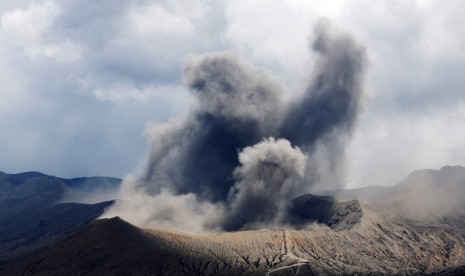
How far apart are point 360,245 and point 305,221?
21.4 meters

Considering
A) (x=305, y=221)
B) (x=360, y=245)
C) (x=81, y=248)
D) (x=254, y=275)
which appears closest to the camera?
(x=254, y=275)

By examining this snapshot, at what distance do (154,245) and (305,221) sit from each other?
5196 cm

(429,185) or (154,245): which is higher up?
(429,185)

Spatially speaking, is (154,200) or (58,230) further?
(58,230)

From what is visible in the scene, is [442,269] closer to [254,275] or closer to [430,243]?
[430,243]

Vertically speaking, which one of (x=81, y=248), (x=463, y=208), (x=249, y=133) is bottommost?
(x=81, y=248)

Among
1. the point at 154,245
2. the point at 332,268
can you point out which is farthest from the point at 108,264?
the point at 332,268

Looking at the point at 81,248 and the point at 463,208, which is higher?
the point at 463,208

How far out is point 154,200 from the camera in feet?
563

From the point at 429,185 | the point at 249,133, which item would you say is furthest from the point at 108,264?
the point at 429,185

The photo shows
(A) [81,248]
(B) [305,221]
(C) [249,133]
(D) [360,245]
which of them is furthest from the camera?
(C) [249,133]

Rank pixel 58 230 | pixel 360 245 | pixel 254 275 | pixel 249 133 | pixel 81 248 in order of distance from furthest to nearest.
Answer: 1. pixel 58 230
2. pixel 249 133
3. pixel 360 245
4. pixel 81 248
5. pixel 254 275

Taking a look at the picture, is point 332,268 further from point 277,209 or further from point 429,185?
point 429,185

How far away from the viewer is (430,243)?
499ft
